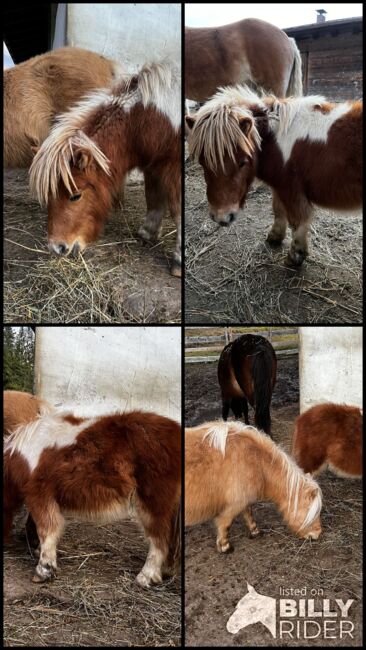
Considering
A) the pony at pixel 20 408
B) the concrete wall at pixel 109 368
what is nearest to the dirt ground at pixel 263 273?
the concrete wall at pixel 109 368

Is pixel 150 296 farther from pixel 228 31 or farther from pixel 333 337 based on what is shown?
pixel 228 31

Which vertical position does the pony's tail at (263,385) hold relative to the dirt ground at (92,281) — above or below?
below

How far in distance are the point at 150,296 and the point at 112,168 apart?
2.17ft

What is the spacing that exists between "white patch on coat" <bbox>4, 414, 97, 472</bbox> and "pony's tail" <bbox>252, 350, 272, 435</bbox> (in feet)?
3.02

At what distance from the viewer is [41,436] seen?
2.30 m

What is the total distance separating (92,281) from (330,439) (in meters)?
1.51

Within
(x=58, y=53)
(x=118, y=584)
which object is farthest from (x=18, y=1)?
(x=118, y=584)

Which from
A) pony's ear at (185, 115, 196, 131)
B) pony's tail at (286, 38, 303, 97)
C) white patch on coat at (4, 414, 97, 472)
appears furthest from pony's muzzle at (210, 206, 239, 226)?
white patch on coat at (4, 414, 97, 472)

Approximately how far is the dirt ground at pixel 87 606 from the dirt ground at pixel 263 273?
1312 millimetres

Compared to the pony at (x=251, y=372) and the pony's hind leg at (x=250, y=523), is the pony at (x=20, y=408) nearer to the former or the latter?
the pony at (x=251, y=372)

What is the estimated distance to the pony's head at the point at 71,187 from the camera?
2.27 m

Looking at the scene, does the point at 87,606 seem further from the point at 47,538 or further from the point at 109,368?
the point at 109,368

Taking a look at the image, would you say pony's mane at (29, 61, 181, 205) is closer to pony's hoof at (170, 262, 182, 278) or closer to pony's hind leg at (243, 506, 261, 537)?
pony's hoof at (170, 262, 182, 278)

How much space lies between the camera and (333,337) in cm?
254
